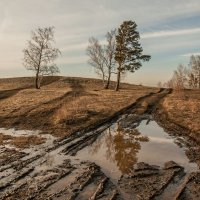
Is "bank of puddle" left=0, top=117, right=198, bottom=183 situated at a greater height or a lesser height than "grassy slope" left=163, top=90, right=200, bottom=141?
lesser

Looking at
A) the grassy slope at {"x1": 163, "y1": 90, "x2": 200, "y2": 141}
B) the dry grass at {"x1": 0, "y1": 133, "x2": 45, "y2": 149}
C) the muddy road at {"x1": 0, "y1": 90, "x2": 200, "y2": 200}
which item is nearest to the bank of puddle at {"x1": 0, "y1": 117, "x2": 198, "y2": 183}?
the muddy road at {"x1": 0, "y1": 90, "x2": 200, "y2": 200}

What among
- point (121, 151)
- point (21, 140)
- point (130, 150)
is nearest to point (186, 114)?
point (130, 150)

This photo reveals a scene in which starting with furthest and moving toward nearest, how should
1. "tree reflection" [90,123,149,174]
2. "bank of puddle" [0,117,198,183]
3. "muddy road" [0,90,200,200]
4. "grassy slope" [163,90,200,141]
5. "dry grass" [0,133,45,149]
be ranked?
"grassy slope" [163,90,200,141] → "dry grass" [0,133,45,149] → "tree reflection" [90,123,149,174] → "bank of puddle" [0,117,198,183] → "muddy road" [0,90,200,200]

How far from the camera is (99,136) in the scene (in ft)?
79.6

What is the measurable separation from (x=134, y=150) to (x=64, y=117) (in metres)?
11.1

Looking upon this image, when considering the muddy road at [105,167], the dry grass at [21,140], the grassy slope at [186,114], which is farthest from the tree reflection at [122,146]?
the grassy slope at [186,114]

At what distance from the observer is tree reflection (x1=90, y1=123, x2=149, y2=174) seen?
58.2 feet

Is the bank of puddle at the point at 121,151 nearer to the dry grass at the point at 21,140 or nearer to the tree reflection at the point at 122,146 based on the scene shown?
the tree reflection at the point at 122,146

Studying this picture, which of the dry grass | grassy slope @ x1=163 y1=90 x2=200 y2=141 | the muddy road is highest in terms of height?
grassy slope @ x1=163 y1=90 x2=200 y2=141

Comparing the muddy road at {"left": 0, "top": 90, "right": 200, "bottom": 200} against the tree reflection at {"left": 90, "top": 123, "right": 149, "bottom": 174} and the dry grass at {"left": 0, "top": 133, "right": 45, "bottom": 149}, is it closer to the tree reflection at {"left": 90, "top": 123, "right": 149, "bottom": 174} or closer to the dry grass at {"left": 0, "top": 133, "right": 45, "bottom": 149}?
the tree reflection at {"left": 90, "top": 123, "right": 149, "bottom": 174}

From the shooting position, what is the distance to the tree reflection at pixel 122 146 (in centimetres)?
1775

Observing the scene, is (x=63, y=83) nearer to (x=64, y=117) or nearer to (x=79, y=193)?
(x=64, y=117)

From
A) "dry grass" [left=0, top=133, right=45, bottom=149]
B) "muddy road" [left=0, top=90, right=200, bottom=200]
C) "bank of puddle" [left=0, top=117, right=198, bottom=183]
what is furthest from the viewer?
"dry grass" [left=0, top=133, right=45, bottom=149]

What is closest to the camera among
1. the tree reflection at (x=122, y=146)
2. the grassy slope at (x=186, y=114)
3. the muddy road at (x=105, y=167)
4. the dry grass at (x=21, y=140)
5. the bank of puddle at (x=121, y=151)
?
the muddy road at (x=105, y=167)
